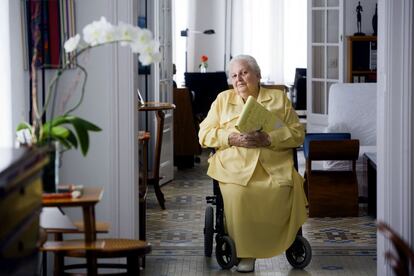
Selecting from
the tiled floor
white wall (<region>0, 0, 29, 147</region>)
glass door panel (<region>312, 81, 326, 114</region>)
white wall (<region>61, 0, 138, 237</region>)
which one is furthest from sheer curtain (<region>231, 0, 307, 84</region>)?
white wall (<region>0, 0, 29, 147</region>)

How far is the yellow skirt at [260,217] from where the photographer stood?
6176 millimetres

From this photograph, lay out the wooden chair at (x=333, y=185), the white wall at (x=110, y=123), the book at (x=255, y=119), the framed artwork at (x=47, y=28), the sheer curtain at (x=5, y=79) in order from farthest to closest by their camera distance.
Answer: the wooden chair at (x=333, y=185) → the book at (x=255, y=119) → the white wall at (x=110, y=123) → the framed artwork at (x=47, y=28) → the sheer curtain at (x=5, y=79)

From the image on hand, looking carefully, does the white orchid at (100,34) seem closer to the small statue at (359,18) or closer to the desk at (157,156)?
the desk at (157,156)

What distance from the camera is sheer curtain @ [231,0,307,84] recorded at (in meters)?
14.4

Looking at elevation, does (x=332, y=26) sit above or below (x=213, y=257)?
above

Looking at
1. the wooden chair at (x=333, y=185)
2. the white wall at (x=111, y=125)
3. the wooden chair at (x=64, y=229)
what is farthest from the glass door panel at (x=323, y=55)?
the wooden chair at (x=64, y=229)

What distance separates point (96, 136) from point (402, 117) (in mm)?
1641

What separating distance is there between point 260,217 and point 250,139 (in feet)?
1.56

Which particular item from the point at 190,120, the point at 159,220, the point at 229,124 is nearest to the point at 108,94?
the point at 229,124

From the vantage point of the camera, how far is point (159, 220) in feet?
26.2

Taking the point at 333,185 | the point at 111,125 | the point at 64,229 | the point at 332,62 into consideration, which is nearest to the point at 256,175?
the point at 111,125

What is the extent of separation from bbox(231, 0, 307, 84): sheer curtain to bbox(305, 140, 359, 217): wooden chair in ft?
21.1

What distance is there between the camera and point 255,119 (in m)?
6.13

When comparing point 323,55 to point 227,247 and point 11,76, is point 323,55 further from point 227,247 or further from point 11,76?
point 11,76
